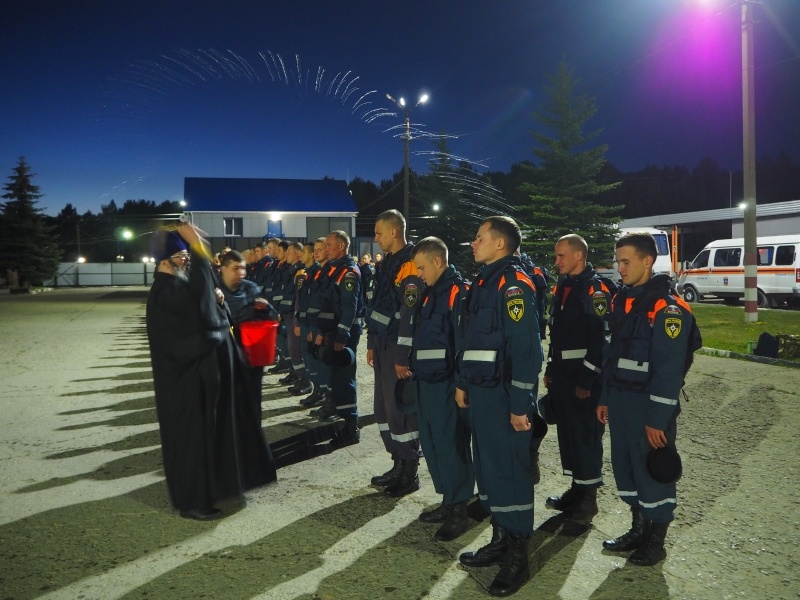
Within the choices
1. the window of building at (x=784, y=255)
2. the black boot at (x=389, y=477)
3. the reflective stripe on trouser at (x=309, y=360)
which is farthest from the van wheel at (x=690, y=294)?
the black boot at (x=389, y=477)

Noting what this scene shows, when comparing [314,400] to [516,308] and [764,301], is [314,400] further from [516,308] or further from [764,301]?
[764,301]

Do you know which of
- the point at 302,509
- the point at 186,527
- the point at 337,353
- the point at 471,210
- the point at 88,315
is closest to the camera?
the point at 186,527

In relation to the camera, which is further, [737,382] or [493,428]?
[737,382]

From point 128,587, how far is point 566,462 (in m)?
3.08

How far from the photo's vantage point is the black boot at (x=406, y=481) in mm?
5191

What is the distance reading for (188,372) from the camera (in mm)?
4684

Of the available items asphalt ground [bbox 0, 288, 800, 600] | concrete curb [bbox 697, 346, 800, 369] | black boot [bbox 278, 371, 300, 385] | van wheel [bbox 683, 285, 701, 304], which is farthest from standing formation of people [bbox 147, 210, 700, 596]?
van wheel [bbox 683, 285, 701, 304]

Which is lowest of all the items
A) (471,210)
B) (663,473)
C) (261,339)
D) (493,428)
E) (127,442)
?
(127,442)

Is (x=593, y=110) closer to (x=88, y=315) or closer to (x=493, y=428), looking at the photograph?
(x=88, y=315)

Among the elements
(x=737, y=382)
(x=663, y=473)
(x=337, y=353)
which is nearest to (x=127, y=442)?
(x=337, y=353)

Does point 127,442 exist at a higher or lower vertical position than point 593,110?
lower

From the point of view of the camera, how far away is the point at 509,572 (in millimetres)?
3633

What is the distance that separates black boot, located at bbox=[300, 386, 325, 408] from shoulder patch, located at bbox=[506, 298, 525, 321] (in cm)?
524

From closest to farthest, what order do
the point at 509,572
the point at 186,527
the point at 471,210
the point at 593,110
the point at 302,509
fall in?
the point at 509,572, the point at 186,527, the point at 302,509, the point at 593,110, the point at 471,210
